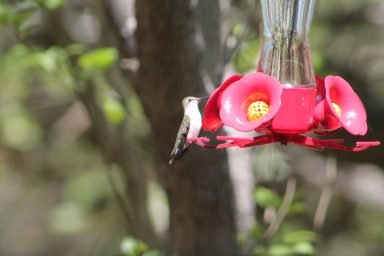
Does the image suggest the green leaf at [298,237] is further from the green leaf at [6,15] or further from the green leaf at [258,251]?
the green leaf at [6,15]

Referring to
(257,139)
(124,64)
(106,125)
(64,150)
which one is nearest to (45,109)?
(64,150)

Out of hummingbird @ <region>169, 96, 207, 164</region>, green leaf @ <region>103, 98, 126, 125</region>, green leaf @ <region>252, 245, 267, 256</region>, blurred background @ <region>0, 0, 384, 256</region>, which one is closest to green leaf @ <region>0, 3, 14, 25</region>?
blurred background @ <region>0, 0, 384, 256</region>

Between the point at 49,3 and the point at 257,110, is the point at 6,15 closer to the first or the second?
the point at 49,3

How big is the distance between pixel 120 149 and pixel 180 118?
0.71 m

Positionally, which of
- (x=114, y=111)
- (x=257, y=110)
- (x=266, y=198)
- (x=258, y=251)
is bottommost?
(x=258, y=251)

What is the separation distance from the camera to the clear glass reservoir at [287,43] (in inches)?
93.7

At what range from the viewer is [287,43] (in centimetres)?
251

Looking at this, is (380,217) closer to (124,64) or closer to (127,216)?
(127,216)

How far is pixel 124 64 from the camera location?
→ 282cm

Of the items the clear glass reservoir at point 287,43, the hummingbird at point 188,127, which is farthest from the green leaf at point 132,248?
the clear glass reservoir at point 287,43

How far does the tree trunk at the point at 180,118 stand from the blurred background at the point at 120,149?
0.13 feet

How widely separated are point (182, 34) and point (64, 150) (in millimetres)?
3522

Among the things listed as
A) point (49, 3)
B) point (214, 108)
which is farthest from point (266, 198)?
point (49, 3)

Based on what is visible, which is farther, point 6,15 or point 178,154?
point 6,15
